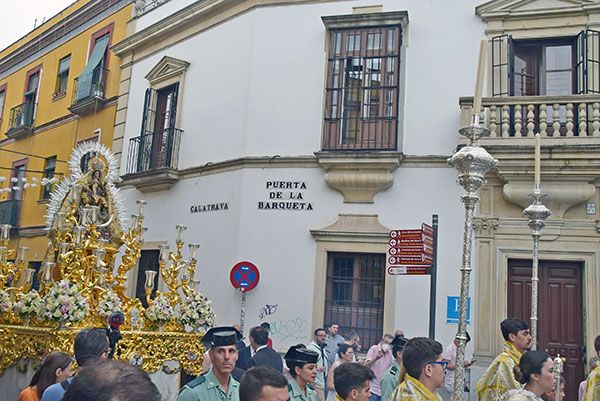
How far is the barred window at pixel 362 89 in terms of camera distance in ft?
37.8

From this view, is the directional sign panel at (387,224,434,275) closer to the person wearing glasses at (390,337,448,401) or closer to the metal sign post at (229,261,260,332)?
the metal sign post at (229,261,260,332)

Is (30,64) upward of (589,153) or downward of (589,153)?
upward

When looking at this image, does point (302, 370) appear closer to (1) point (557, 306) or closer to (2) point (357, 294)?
(2) point (357, 294)

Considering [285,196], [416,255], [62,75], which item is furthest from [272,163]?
[62,75]

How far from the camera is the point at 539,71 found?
11.3 m

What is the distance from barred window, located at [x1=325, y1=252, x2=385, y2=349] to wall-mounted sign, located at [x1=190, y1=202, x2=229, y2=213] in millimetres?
2453

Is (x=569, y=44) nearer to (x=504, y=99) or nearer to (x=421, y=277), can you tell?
(x=504, y=99)

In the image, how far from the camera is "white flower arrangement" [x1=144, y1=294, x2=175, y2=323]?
23.7ft

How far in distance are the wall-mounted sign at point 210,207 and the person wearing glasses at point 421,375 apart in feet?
28.6

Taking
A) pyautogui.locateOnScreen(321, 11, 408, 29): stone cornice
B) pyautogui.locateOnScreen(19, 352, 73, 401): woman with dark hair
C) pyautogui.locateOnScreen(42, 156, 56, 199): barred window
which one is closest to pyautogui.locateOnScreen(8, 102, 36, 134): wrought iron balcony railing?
pyautogui.locateOnScreen(42, 156, 56, 199): barred window

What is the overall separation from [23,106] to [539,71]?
1712cm

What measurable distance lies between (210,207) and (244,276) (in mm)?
2162

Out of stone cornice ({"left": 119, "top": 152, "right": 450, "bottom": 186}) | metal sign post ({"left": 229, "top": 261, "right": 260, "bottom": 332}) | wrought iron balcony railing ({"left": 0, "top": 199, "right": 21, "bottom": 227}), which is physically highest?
stone cornice ({"left": 119, "top": 152, "right": 450, "bottom": 186})

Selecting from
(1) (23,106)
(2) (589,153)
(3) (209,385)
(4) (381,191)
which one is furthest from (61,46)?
(3) (209,385)
